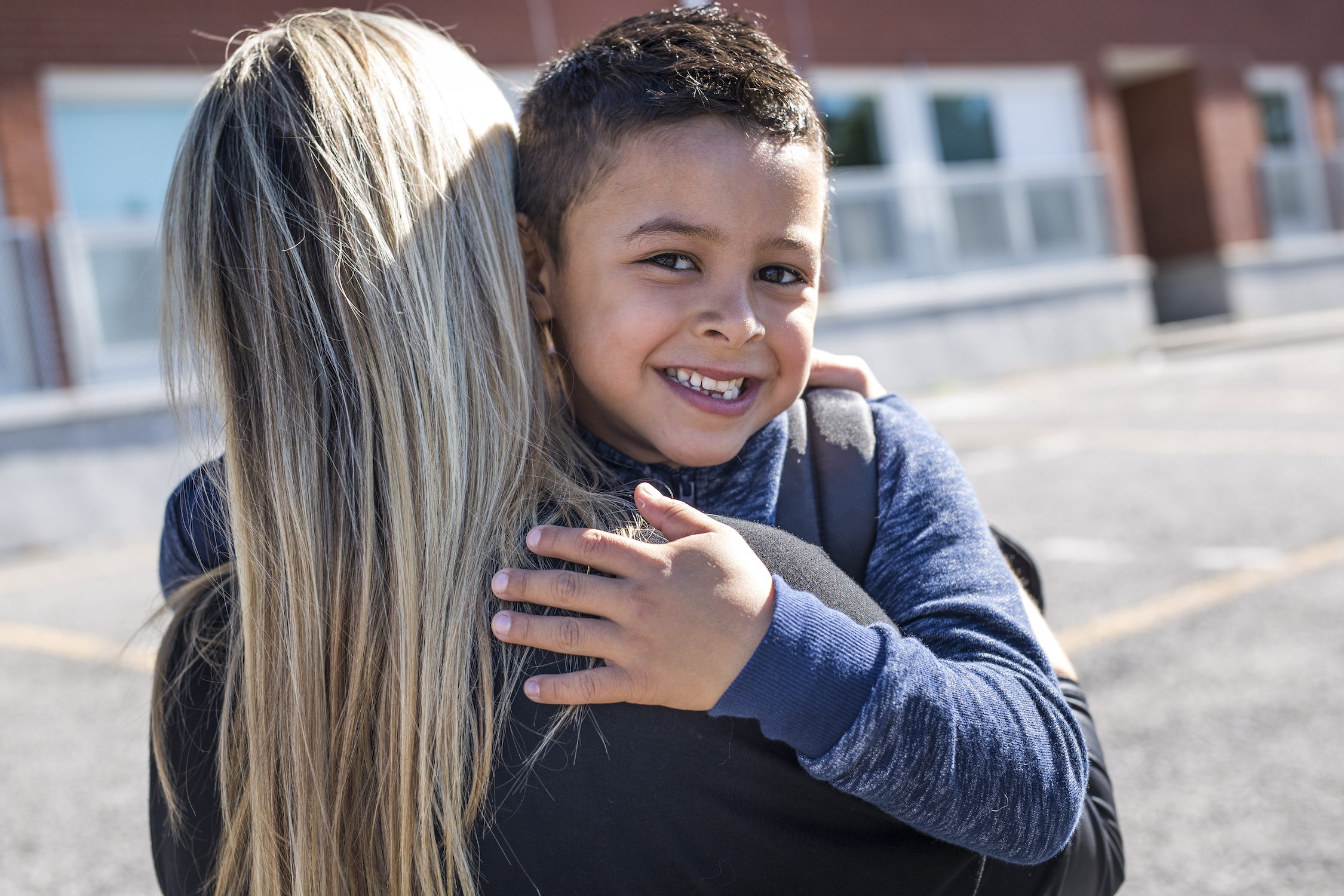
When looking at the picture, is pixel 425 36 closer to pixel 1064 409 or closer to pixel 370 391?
pixel 370 391

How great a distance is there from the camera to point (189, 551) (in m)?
1.42

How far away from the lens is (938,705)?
1043 millimetres

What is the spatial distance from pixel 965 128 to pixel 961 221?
1.53 m

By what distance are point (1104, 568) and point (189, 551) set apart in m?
4.49

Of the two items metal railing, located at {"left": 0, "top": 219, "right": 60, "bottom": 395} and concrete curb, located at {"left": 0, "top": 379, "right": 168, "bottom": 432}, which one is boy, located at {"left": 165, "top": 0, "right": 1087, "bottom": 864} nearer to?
concrete curb, located at {"left": 0, "top": 379, "right": 168, "bottom": 432}

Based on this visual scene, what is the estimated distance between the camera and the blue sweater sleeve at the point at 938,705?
101cm

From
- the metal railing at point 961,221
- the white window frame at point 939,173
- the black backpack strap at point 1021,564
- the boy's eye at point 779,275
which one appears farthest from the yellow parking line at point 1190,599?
the white window frame at point 939,173

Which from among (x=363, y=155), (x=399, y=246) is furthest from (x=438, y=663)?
(x=363, y=155)

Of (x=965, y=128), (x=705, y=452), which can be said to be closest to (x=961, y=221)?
(x=965, y=128)

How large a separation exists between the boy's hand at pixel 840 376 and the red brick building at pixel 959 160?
9.02 m

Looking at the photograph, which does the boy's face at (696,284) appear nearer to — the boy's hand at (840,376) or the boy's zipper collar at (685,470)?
the boy's zipper collar at (685,470)

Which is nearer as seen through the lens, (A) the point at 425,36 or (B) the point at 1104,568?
(A) the point at 425,36

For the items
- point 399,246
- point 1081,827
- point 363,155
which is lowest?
point 1081,827

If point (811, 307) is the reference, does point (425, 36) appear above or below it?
above
